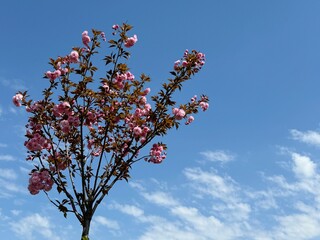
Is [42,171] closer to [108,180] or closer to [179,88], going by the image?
[108,180]

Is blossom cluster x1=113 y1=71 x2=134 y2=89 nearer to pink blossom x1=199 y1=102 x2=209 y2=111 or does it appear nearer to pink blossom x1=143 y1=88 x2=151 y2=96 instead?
pink blossom x1=143 y1=88 x2=151 y2=96

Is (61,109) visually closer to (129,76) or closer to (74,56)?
(74,56)

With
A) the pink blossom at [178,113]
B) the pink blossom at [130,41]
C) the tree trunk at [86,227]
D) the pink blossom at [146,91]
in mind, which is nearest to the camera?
the tree trunk at [86,227]

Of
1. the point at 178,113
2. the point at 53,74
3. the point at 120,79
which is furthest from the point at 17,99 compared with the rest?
the point at 178,113

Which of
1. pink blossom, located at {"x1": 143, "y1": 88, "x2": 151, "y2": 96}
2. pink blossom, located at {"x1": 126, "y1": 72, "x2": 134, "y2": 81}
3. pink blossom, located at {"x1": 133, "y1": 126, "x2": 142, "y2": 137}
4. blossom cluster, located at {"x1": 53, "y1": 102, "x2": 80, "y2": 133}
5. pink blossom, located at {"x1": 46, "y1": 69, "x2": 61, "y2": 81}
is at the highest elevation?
pink blossom, located at {"x1": 126, "y1": 72, "x2": 134, "y2": 81}

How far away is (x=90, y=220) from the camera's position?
31.4 feet

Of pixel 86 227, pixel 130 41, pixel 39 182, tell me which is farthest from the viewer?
pixel 130 41

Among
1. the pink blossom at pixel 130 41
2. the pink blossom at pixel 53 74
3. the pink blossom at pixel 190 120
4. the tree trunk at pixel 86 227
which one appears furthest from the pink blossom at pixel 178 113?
the tree trunk at pixel 86 227

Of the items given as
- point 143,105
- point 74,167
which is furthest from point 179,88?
point 74,167

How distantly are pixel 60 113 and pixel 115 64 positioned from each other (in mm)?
1682

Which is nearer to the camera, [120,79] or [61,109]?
[61,109]

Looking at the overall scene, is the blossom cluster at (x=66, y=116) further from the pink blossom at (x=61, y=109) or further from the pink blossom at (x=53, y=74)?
the pink blossom at (x=53, y=74)

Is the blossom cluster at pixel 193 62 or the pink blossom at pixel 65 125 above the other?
the blossom cluster at pixel 193 62

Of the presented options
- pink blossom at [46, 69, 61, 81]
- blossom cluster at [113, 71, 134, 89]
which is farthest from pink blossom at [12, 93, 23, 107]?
blossom cluster at [113, 71, 134, 89]
